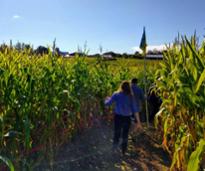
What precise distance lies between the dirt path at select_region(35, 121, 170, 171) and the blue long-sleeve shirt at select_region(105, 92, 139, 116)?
2.95 feet

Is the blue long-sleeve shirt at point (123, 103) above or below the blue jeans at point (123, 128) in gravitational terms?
above

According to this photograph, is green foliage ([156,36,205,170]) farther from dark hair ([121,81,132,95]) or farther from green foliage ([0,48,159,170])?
dark hair ([121,81,132,95])

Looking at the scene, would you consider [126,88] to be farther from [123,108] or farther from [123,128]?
[123,128]

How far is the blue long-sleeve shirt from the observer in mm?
7844

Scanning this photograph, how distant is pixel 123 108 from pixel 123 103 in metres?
0.13

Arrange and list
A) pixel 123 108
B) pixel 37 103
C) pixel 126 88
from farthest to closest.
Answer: pixel 123 108 < pixel 126 88 < pixel 37 103

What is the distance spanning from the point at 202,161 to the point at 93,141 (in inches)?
188

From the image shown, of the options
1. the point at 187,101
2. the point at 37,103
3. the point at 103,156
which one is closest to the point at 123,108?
the point at 103,156

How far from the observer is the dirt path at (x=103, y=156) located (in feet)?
22.7

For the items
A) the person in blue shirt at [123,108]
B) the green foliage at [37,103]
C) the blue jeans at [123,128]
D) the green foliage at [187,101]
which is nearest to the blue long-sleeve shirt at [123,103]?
the person in blue shirt at [123,108]

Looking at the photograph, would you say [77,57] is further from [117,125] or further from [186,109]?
[186,109]

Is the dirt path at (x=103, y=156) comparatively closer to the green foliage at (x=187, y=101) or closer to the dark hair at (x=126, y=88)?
the dark hair at (x=126, y=88)

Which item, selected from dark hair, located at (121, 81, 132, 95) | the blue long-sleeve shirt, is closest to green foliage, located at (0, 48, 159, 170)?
the blue long-sleeve shirt

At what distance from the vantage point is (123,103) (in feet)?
25.8
